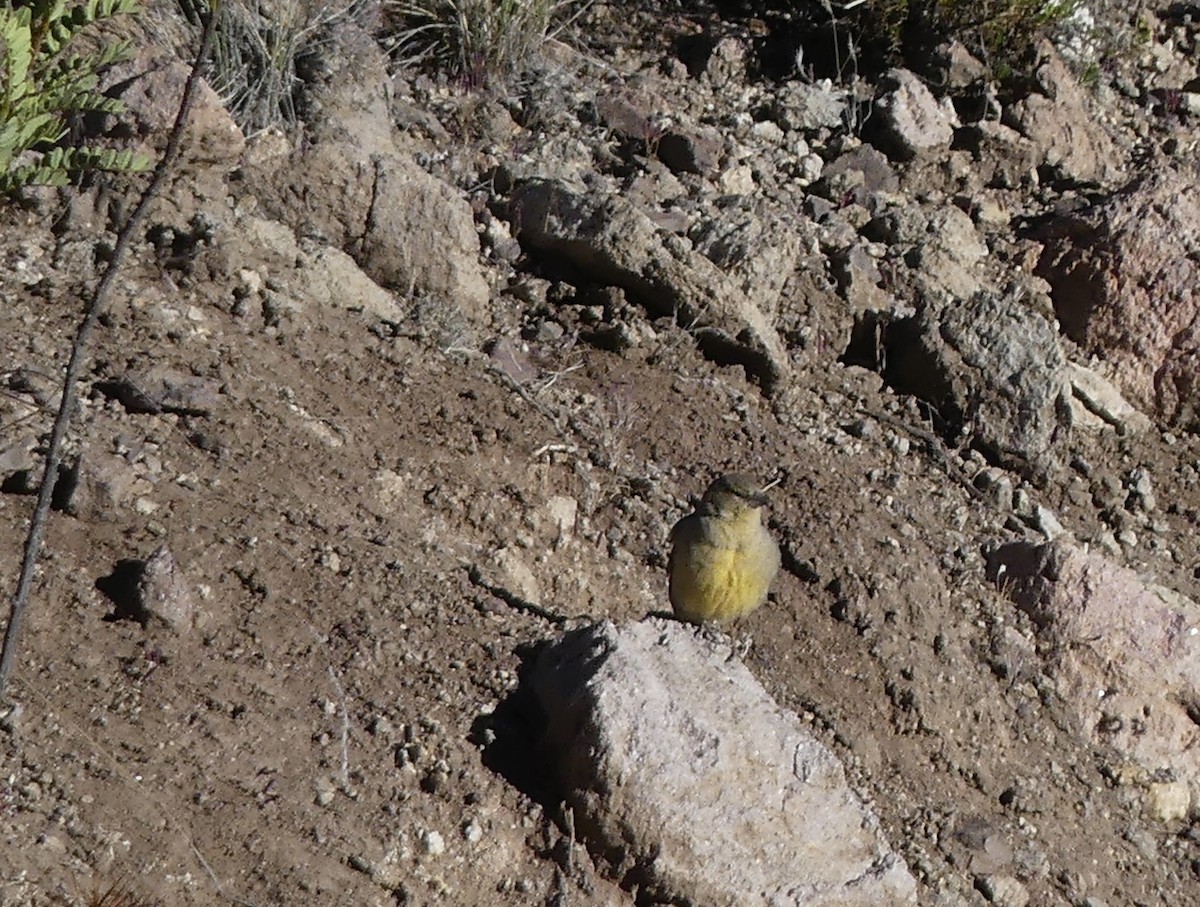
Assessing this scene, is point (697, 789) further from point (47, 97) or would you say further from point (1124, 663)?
point (47, 97)

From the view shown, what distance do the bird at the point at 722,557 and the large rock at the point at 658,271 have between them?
1.39 meters

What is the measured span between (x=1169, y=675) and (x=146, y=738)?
3.72 metres

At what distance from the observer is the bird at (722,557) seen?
5.39 metres

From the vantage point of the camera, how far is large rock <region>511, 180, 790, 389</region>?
688 cm

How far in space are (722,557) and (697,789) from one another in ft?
3.56

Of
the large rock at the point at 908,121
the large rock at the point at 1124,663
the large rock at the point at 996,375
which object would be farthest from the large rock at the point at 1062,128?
the large rock at the point at 1124,663

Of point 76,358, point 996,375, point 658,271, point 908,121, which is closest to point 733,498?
point 658,271

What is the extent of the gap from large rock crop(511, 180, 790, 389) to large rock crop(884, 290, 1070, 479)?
0.68 meters

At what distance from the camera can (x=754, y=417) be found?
6773mm

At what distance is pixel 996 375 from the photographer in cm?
707

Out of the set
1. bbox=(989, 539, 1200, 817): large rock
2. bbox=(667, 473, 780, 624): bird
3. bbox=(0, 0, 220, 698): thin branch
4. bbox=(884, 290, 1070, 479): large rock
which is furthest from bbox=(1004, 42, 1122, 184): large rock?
bbox=(0, 0, 220, 698): thin branch

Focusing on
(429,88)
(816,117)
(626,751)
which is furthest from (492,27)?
(626,751)

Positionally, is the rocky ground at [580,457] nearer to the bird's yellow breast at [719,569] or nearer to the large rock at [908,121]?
the large rock at [908,121]

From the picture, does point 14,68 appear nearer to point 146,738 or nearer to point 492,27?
point 146,738
